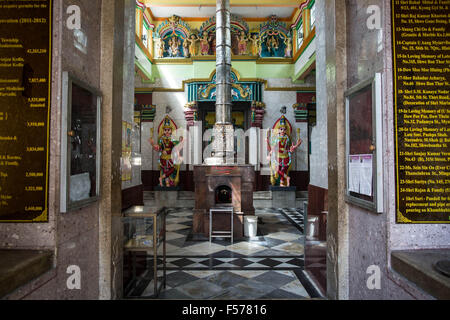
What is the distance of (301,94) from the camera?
10.1 metres

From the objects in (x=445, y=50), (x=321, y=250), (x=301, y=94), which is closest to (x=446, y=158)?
(x=445, y=50)

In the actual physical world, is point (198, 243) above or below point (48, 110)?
below

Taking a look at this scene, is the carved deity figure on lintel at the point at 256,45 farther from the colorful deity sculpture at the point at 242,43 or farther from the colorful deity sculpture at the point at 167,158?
the colorful deity sculpture at the point at 167,158

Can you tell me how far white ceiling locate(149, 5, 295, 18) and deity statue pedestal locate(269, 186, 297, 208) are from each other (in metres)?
6.18

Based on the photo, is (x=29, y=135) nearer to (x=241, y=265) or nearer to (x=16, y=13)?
(x=16, y=13)

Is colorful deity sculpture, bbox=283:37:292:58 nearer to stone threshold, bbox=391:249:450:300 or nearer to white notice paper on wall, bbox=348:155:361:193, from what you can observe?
white notice paper on wall, bbox=348:155:361:193

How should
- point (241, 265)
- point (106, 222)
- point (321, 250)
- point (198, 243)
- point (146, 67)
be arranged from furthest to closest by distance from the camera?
point (146, 67)
point (198, 243)
point (241, 265)
point (321, 250)
point (106, 222)

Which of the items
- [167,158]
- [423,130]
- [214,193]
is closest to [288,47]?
[167,158]

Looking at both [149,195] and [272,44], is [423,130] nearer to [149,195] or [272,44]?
[149,195]

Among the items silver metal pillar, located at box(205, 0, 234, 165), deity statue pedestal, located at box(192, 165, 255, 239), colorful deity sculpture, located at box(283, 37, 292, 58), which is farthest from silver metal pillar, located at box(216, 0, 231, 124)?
colorful deity sculpture, located at box(283, 37, 292, 58)

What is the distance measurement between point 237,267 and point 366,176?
2414 millimetres

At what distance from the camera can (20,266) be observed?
60.1 inches

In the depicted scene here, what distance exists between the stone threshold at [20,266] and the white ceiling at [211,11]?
9.92 meters

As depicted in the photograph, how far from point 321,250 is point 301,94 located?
7850 mm
